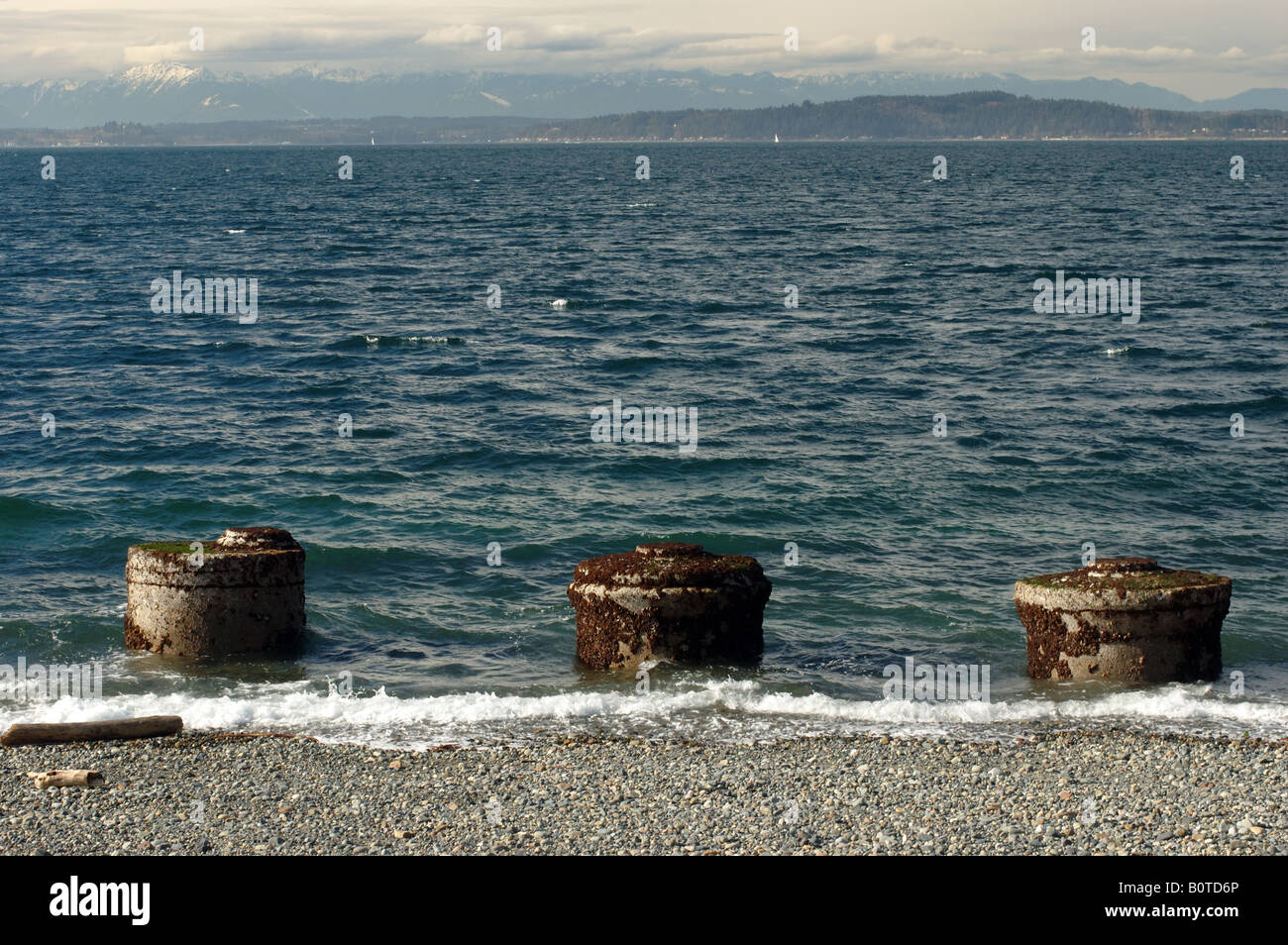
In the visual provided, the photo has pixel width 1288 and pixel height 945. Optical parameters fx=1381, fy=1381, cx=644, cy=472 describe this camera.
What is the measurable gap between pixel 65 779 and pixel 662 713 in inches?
207

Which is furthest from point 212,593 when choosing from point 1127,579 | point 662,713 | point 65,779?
point 1127,579

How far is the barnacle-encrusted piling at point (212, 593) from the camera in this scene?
14.5m

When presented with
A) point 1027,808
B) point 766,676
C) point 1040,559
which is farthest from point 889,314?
point 1027,808

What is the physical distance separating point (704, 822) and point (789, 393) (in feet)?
70.0

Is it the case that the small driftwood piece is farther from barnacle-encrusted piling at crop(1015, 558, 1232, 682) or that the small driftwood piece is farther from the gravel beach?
Answer: barnacle-encrusted piling at crop(1015, 558, 1232, 682)

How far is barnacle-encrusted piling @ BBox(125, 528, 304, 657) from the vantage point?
14.5 m

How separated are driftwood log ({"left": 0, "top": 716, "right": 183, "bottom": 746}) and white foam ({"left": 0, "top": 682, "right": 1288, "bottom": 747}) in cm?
69

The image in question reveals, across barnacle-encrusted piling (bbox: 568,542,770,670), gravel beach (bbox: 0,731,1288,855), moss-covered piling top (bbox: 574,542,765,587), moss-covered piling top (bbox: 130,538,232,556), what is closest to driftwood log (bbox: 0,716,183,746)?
gravel beach (bbox: 0,731,1288,855)

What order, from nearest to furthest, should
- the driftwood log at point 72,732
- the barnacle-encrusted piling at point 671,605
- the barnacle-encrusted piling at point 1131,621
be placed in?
the driftwood log at point 72,732 < the barnacle-encrusted piling at point 1131,621 < the barnacle-encrusted piling at point 671,605

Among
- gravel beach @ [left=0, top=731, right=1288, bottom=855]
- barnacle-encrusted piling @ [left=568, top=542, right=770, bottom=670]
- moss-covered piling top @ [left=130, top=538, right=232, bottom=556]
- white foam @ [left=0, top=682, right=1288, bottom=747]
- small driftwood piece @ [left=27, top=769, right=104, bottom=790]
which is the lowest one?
white foam @ [left=0, top=682, right=1288, bottom=747]

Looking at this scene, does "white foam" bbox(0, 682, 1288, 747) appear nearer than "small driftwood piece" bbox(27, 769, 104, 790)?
No

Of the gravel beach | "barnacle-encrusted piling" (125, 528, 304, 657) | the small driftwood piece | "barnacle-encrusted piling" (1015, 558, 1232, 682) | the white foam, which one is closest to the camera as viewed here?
the gravel beach

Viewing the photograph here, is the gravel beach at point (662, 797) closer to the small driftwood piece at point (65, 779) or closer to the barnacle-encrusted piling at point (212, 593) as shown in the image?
the small driftwood piece at point (65, 779)

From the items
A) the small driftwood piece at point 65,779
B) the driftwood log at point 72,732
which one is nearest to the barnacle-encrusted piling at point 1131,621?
the driftwood log at point 72,732
